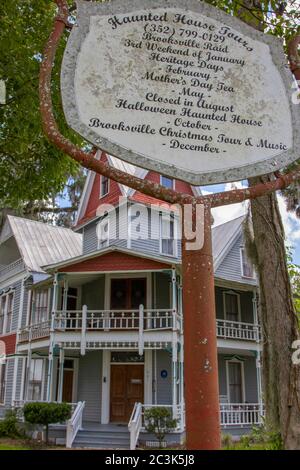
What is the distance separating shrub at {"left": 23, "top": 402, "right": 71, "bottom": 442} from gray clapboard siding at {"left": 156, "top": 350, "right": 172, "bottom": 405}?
3.66 m

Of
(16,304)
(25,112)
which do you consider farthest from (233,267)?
(25,112)

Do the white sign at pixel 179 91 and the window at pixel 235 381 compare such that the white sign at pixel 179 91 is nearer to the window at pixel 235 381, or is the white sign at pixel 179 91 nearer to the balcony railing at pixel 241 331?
the balcony railing at pixel 241 331

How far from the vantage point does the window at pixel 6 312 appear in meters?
23.6

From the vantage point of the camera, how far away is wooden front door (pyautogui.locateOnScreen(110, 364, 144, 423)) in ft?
58.8

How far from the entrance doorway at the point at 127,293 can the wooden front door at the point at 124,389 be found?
2.33 meters

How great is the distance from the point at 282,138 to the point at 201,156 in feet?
1.84

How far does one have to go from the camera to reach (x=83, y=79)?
278 cm

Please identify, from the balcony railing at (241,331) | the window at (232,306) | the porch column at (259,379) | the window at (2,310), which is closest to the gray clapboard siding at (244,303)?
the window at (232,306)

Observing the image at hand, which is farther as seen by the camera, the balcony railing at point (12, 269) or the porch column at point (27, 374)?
the balcony railing at point (12, 269)

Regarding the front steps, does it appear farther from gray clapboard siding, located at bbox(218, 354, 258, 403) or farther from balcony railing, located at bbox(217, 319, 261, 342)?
gray clapboard siding, located at bbox(218, 354, 258, 403)

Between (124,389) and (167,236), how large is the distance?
6351 millimetres
